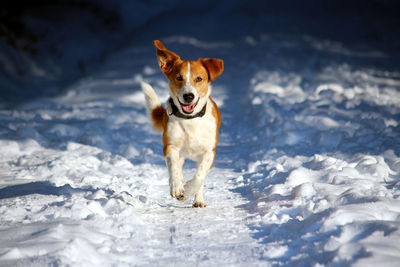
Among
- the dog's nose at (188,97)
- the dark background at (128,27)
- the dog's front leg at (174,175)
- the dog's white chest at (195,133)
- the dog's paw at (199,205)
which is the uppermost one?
the dark background at (128,27)

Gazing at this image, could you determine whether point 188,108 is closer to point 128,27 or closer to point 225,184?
point 225,184

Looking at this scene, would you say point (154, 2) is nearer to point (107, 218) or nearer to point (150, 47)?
point (150, 47)

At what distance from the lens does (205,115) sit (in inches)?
154

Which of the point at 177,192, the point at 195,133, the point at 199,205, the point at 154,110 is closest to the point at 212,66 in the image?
the point at 195,133

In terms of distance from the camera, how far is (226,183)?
188 inches

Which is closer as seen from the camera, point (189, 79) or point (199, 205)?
point (189, 79)

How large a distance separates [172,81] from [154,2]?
82.1 ft

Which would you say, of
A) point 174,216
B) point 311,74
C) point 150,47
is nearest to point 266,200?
point 174,216

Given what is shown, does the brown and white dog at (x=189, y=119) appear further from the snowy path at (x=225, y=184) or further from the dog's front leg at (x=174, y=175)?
the snowy path at (x=225, y=184)

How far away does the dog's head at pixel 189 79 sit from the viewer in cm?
360

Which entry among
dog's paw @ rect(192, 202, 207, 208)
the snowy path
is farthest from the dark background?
dog's paw @ rect(192, 202, 207, 208)

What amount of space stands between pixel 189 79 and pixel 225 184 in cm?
150

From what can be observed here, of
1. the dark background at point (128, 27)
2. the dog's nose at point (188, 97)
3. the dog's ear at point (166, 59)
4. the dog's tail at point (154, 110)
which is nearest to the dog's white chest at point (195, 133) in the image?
the dog's nose at point (188, 97)

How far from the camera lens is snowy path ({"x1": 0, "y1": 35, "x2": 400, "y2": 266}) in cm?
271
